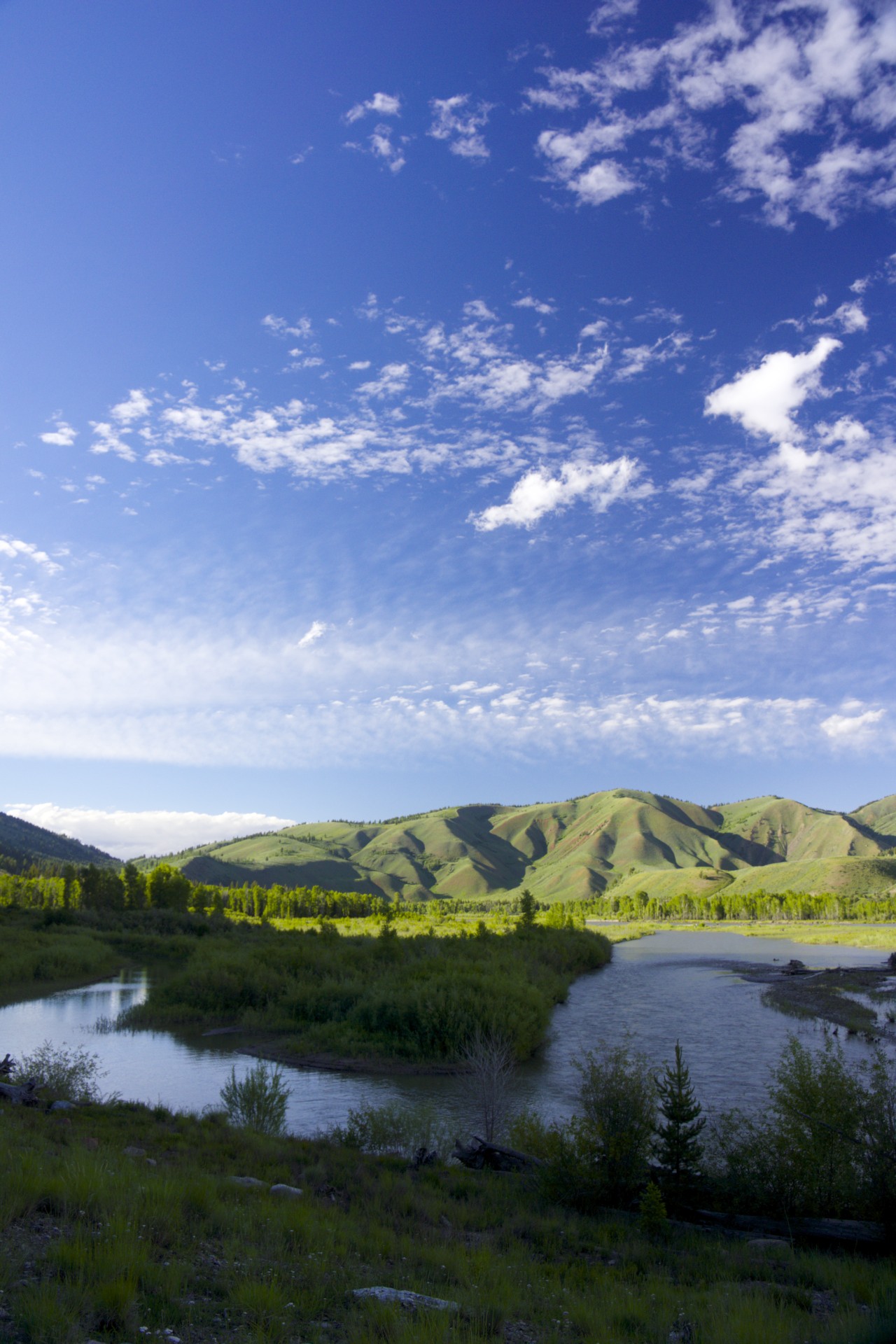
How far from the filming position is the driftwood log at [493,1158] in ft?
65.1

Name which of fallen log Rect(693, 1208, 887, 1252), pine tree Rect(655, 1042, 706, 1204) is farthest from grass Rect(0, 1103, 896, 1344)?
pine tree Rect(655, 1042, 706, 1204)

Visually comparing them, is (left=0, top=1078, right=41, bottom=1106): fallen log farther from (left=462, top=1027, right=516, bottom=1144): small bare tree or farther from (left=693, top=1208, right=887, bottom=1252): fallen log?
(left=693, top=1208, right=887, bottom=1252): fallen log

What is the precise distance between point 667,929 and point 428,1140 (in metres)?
171

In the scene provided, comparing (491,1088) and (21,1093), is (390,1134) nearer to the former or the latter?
(491,1088)

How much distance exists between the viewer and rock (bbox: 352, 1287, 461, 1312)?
8.84 meters

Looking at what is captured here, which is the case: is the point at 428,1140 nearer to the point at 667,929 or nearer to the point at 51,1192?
the point at 51,1192

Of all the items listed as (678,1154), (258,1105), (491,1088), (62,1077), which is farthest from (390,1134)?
(62,1077)

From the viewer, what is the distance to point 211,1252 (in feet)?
33.7

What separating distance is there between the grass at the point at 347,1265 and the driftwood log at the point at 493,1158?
1866mm

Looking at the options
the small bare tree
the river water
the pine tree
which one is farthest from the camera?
the river water

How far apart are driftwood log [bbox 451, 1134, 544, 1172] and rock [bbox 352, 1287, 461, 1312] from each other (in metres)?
11.4

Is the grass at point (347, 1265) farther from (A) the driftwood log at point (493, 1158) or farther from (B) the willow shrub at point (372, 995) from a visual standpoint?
(B) the willow shrub at point (372, 995)

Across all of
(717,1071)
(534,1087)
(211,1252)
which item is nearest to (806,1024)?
(717,1071)

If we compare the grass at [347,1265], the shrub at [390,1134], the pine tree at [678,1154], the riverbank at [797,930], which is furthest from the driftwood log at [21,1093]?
the riverbank at [797,930]
